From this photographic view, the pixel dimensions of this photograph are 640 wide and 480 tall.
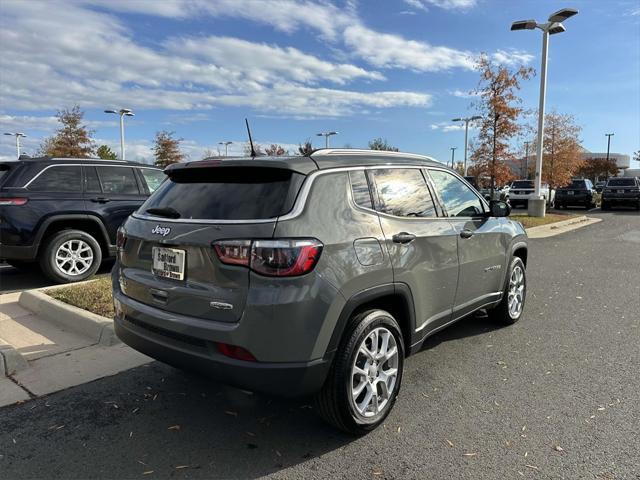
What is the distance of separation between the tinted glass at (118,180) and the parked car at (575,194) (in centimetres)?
Result: 2469

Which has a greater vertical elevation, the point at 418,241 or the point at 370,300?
the point at 418,241

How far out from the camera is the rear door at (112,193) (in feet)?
23.6

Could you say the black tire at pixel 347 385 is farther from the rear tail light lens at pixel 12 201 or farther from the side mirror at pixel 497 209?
the rear tail light lens at pixel 12 201

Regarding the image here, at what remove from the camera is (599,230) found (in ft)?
53.7

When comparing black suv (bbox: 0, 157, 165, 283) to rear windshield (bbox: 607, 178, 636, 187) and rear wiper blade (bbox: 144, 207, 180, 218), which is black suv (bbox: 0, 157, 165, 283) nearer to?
rear wiper blade (bbox: 144, 207, 180, 218)

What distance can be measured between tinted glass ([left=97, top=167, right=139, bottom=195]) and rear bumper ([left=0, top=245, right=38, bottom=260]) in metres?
1.35

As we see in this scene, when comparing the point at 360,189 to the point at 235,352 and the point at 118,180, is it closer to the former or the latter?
the point at 235,352

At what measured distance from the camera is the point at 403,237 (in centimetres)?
335

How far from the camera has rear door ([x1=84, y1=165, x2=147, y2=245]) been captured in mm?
7191

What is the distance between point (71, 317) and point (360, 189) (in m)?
3.42

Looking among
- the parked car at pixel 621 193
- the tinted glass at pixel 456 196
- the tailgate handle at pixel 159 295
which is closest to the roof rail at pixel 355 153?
the tinted glass at pixel 456 196

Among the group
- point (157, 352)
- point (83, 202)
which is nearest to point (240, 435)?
point (157, 352)

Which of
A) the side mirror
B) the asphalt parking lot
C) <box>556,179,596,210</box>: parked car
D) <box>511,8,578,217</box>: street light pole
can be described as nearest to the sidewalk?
the asphalt parking lot

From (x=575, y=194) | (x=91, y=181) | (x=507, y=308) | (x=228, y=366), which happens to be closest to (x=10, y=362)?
(x=228, y=366)
